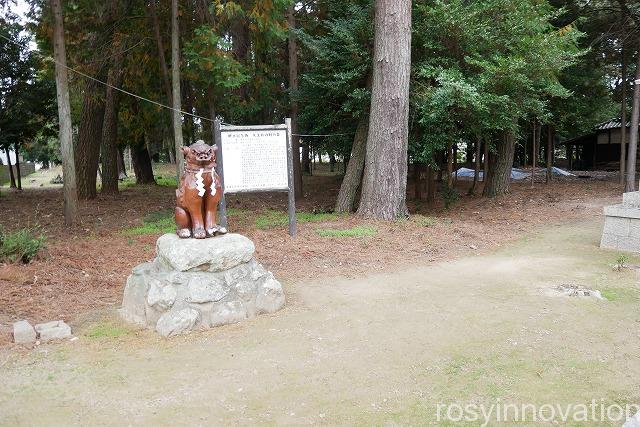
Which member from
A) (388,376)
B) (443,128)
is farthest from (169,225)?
(388,376)

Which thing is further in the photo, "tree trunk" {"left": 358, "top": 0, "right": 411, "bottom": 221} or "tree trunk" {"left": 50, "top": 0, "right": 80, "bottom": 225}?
"tree trunk" {"left": 358, "top": 0, "right": 411, "bottom": 221}

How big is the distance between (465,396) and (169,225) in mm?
8279

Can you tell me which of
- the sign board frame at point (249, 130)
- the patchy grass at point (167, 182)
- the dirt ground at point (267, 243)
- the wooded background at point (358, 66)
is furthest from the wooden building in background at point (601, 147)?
the sign board frame at point (249, 130)

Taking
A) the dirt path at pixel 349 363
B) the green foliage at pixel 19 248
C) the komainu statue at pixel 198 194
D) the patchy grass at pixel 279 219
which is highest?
the komainu statue at pixel 198 194

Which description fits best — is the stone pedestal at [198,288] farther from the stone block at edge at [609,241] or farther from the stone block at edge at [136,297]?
the stone block at edge at [609,241]

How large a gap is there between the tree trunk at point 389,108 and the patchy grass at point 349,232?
1.10 metres

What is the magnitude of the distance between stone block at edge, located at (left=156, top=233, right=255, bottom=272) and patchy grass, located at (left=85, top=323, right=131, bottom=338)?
777 millimetres

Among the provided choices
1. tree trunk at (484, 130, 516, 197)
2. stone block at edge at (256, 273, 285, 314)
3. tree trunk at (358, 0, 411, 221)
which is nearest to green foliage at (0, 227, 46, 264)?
stone block at edge at (256, 273, 285, 314)

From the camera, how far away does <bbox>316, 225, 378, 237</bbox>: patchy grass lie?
9172 millimetres

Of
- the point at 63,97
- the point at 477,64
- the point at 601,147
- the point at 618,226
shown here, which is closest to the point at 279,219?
the point at 63,97

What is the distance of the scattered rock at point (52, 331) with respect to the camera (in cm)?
474

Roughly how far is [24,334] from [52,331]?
23cm

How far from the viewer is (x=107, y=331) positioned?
4.98 metres

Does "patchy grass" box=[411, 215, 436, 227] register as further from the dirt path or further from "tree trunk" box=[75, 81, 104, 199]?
"tree trunk" box=[75, 81, 104, 199]
